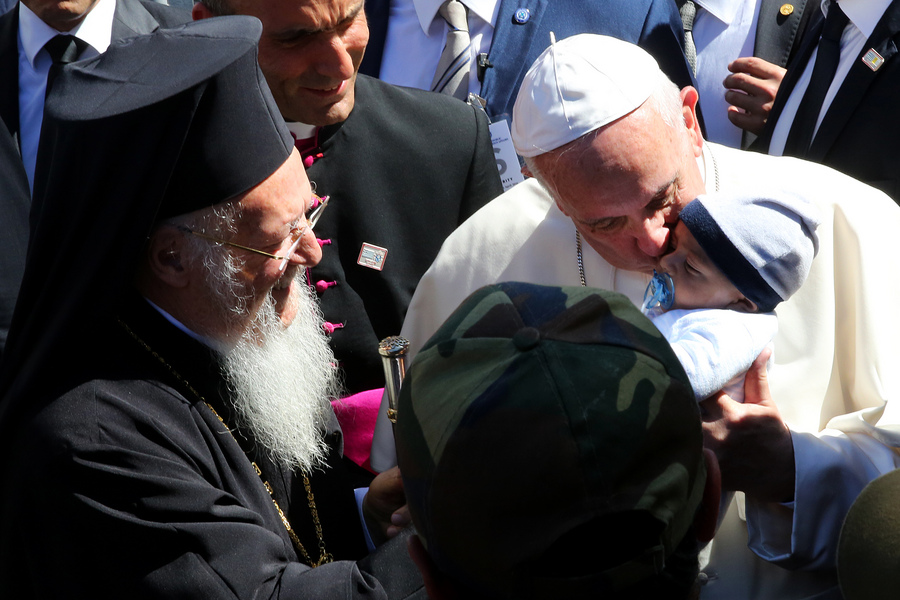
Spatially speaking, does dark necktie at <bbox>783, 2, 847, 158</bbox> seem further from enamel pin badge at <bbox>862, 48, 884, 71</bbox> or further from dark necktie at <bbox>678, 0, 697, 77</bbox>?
dark necktie at <bbox>678, 0, 697, 77</bbox>

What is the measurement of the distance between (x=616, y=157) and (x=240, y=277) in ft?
3.79

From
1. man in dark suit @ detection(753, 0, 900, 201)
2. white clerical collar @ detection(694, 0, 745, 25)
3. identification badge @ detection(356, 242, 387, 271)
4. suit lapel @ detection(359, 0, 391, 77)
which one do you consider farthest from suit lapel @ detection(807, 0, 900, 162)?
suit lapel @ detection(359, 0, 391, 77)

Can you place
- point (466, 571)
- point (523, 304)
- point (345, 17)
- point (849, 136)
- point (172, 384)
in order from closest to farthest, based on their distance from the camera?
point (466, 571)
point (523, 304)
point (172, 384)
point (345, 17)
point (849, 136)

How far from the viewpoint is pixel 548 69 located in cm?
275

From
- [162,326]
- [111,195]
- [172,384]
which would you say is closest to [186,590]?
[172,384]

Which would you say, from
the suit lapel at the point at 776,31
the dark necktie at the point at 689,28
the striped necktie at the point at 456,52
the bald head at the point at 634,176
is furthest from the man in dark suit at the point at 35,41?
the suit lapel at the point at 776,31

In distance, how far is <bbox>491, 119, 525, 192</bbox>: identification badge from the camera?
3.98 m

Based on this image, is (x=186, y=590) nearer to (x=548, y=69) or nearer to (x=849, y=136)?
(x=548, y=69)

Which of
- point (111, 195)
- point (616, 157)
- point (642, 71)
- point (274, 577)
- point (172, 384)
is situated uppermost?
point (642, 71)

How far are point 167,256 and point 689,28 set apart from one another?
290cm

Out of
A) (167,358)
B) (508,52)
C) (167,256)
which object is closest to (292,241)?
(167,256)

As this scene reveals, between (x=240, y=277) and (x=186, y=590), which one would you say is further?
(x=240, y=277)

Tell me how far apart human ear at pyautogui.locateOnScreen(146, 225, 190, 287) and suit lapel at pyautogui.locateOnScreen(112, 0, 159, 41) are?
111 inches

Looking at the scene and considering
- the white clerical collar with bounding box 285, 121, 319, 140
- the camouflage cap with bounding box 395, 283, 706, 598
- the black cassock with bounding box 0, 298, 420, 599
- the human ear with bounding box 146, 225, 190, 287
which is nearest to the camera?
the camouflage cap with bounding box 395, 283, 706, 598
